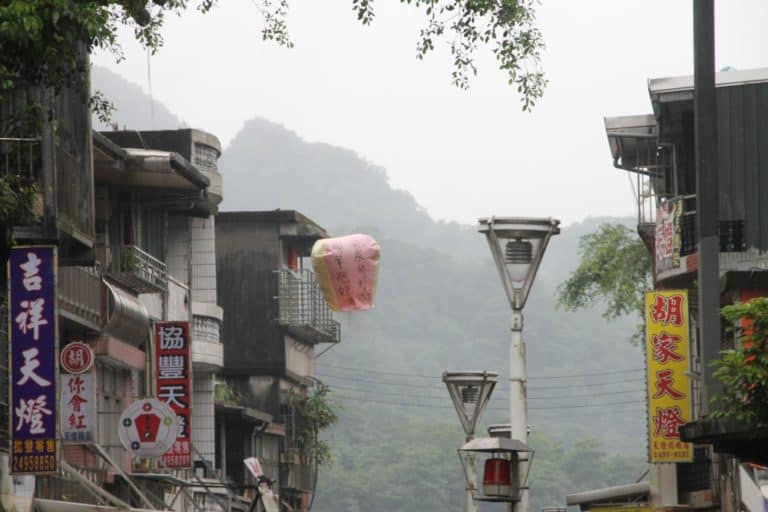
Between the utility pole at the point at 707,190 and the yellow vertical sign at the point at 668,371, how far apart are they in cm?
1524

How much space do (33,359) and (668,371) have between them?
14096mm

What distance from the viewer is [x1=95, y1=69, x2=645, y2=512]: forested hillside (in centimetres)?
11444

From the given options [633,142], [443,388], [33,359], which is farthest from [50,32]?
[443,388]

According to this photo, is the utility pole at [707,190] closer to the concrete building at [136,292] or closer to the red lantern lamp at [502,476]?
the red lantern lamp at [502,476]

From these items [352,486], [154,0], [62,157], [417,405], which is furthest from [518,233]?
[417,405]

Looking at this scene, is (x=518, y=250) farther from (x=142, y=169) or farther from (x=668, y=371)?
(x=142, y=169)

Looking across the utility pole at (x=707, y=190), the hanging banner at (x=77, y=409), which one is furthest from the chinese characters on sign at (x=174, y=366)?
the utility pole at (x=707, y=190)

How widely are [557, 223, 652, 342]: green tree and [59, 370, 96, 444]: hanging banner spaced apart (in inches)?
843

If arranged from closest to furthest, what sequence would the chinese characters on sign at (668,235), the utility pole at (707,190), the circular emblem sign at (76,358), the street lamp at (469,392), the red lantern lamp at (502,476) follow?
the utility pole at (707,190), the red lantern lamp at (502,476), the street lamp at (469,392), the circular emblem sign at (76,358), the chinese characters on sign at (668,235)

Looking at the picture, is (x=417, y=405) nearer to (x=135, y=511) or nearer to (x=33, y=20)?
(x=135, y=511)

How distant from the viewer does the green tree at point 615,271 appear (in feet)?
154

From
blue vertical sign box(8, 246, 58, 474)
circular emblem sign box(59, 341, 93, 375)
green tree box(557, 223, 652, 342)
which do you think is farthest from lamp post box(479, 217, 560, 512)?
green tree box(557, 223, 652, 342)

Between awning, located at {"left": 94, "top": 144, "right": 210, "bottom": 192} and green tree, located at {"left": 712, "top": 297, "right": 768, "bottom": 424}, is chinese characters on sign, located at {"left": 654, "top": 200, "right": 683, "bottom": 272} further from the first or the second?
green tree, located at {"left": 712, "top": 297, "right": 768, "bottom": 424}

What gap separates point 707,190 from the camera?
15.9 m
